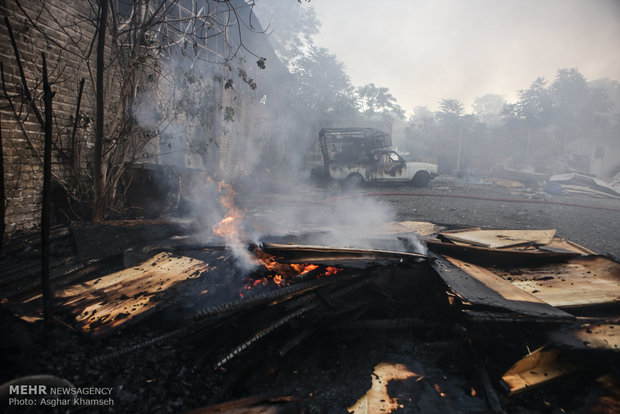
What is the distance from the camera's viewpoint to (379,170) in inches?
475

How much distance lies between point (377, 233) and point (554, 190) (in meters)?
11.2

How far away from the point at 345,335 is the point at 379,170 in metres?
10.2

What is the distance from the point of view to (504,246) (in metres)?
3.70

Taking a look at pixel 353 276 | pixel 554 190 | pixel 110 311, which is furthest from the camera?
pixel 554 190

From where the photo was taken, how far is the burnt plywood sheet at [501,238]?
146 inches

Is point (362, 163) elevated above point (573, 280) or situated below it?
above

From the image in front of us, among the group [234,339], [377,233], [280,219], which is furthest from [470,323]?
[280,219]

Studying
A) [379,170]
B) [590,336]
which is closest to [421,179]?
[379,170]

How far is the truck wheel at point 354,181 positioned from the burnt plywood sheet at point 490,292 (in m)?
9.13

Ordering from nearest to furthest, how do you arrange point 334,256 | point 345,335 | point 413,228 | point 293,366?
1. point 293,366
2. point 345,335
3. point 334,256
4. point 413,228

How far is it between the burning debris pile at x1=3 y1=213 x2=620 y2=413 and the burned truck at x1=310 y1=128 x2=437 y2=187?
9145mm

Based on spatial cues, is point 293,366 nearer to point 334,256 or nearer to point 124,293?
point 334,256

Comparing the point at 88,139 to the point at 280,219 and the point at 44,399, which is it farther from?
the point at 44,399

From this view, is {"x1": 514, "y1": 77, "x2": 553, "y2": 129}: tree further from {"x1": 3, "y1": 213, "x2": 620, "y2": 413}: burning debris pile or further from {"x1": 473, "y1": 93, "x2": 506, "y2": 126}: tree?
{"x1": 473, "y1": 93, "x2": 506, "y2": 126}: tree
